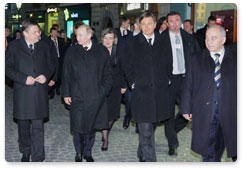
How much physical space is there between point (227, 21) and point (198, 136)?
757 centimetres

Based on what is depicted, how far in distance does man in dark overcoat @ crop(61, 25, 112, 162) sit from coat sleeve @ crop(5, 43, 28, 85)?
579 millimetres

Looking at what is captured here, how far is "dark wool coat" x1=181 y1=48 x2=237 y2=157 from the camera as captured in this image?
5195mm

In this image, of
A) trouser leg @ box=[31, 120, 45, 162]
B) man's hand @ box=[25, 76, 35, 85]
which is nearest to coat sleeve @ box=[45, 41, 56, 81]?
man's hand @ box=[25, 76, 35, 85]

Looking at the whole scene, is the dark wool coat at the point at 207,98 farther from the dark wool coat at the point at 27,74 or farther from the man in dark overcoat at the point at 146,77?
the dark wool coat at the point at 27,74

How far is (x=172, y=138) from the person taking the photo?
6.97 metres

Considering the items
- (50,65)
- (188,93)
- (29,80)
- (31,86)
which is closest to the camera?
(188,93)

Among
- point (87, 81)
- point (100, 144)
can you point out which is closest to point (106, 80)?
point (87, 81)

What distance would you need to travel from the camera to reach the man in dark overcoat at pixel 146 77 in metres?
6.09

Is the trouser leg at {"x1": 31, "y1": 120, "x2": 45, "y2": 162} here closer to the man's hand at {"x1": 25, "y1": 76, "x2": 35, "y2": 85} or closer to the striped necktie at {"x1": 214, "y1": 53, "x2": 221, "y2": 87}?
the man's hand at {"x1": 25, "y1": 76, "x2": 35, "y2": 85}

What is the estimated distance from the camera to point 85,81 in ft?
20.1

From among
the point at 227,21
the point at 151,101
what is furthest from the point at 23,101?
the point at 227,21

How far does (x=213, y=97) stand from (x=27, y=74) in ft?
8.29

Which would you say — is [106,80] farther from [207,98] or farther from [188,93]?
[207,98]

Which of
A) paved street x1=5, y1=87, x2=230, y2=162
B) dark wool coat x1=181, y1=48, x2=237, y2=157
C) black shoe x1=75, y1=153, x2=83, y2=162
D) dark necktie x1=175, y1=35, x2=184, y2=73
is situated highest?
dark necktie x1=175, y1=35, x2=184, y2=73
